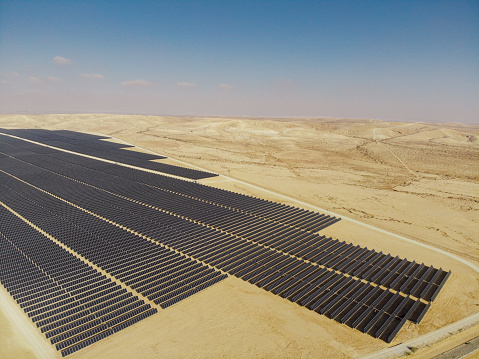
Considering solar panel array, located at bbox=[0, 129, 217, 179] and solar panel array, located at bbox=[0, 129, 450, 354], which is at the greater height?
solar panel array, located at bbox=[0, 129, 217, 179]

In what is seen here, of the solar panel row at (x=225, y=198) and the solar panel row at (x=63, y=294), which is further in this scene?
the solar panel row at (x=225, y=198)

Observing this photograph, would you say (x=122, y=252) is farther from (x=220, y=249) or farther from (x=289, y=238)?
(x=289, y=238)

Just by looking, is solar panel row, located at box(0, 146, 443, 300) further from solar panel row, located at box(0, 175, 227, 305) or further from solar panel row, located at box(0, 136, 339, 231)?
solar panel row, located at box(0, 175, 227, 305)

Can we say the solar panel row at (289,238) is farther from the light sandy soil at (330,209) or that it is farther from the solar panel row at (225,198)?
the light sandy soil at (330,209)

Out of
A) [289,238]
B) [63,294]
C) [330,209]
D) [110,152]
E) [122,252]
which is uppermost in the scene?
[110,152]

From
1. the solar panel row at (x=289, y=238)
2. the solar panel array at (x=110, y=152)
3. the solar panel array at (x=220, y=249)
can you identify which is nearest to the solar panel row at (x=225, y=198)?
the solar panel array at (x=220, y=249)

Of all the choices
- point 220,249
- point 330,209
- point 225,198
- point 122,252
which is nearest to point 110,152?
point 225,198

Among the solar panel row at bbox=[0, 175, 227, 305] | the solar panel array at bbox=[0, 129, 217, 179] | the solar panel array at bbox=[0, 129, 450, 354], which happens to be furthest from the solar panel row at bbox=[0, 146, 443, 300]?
the solar panel array at bbox=[0, 129, 217, 179]
